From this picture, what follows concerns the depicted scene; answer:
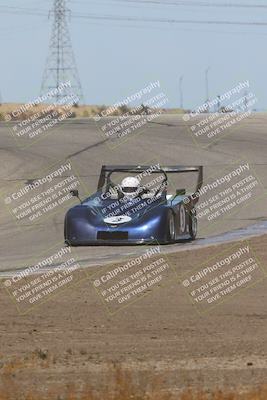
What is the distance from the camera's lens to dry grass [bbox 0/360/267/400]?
787cm

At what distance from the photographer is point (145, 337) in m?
11.5

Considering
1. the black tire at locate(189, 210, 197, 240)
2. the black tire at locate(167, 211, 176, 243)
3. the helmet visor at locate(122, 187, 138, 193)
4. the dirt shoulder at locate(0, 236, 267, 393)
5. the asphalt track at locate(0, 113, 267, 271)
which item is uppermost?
the dirt shoulder at locate(0, 236, 267, 393)

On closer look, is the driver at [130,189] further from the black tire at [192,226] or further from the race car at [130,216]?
the black tire at [192,226]

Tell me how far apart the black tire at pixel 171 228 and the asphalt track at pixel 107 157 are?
17cm

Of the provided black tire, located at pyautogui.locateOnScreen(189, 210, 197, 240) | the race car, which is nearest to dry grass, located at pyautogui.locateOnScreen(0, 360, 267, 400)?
the race car

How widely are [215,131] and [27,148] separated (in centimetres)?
862

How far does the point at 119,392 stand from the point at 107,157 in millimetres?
29602

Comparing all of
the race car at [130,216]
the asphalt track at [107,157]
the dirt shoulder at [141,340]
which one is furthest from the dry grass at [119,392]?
the race car at [130,216]

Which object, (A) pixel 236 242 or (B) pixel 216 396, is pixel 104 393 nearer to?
(B) pixel 216 396

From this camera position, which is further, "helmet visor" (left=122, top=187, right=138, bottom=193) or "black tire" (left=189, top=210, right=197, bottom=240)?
"black tire" (left=189, top=210, right=197, bottom=240)

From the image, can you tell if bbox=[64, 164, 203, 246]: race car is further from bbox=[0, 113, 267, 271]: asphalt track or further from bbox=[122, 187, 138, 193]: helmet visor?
bbox=[0, 113, 267, 271]: asphalt track

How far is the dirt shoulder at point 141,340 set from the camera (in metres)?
9.22

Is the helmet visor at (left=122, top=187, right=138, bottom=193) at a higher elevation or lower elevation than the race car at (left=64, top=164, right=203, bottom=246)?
higher

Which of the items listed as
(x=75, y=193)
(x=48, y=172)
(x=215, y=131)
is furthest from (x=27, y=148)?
(x=75, y=193)
